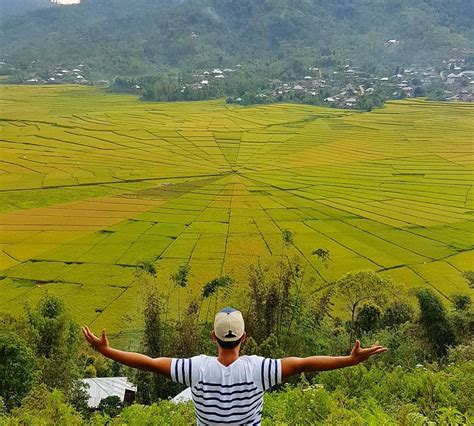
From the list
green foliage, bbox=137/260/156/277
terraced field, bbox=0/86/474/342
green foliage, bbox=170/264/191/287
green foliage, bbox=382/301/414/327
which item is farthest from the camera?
terraced field, bbox=0/86/474/342

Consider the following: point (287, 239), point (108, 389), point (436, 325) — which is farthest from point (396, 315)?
point (108, 389)

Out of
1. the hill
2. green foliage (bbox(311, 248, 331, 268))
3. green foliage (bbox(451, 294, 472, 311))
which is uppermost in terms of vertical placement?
the hill

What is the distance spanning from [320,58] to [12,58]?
48.3m

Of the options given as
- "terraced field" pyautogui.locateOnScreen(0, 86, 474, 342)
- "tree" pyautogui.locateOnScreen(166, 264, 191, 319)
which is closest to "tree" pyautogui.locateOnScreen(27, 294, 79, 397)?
"terraced field" pyautogui.locateOnScreen(0, 86, 474, 342)

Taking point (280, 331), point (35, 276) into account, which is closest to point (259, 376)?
point (280, 331)

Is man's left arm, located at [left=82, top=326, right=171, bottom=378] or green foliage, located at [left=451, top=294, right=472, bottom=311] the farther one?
green foliage, located at [left=451, top=294, right=472, bottom=311]

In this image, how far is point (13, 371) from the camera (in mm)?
9039

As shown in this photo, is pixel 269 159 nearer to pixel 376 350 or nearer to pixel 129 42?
pixel 376 350

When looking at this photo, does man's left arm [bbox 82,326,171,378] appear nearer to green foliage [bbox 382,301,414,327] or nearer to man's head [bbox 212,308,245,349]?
man's head [bbox 212,308,245,349]

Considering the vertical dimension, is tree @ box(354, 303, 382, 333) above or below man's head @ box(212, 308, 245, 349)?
below

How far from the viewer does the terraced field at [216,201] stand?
17.3 m

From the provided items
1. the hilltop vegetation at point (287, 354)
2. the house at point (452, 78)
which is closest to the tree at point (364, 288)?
the hilltop vegetation at point (287, 354)

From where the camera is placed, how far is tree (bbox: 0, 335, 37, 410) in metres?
9.03

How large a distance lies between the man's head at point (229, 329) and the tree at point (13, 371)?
7761 millimetres
